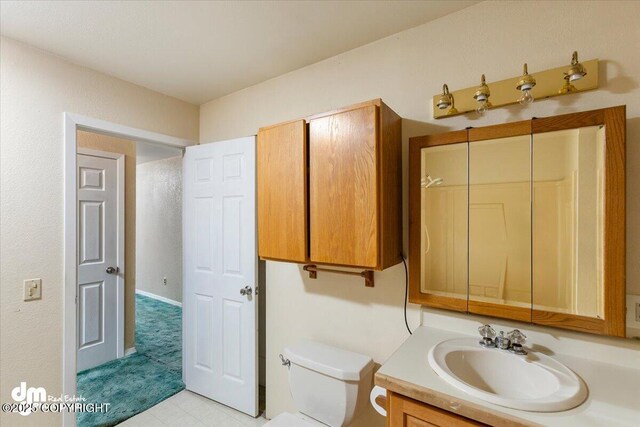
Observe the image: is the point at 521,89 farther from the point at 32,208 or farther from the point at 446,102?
the point at 32,208

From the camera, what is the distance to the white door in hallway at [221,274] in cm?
204

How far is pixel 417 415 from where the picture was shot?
980mm

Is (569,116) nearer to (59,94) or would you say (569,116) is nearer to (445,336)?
(445,336)

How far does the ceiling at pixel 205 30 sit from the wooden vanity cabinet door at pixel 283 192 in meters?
0.51

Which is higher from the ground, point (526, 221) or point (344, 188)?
point (344, 188)

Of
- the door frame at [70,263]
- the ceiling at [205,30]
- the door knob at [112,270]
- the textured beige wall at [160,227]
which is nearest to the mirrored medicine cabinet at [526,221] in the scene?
the ceiling at [205,30]

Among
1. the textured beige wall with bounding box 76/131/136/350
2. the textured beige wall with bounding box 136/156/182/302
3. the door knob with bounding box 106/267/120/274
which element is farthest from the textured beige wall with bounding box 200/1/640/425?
the textured beige wall with bounding box 136/156/182/302

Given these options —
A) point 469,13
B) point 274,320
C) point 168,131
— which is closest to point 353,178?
point 469,13

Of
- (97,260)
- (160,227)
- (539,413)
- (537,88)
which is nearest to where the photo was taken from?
(539,413)

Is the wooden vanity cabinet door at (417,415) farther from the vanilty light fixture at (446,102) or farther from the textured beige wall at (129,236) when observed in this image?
the textured beige wall at (129,236)

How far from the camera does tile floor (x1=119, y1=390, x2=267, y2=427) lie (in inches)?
77.7

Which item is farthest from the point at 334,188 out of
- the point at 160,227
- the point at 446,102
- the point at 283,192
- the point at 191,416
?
the point at 160,227

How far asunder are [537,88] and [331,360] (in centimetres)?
159

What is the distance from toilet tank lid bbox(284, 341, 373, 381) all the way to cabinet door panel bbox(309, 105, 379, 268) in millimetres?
544
